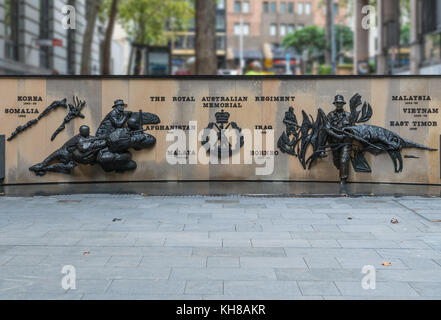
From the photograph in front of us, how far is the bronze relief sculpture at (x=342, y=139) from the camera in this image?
38.4 feet

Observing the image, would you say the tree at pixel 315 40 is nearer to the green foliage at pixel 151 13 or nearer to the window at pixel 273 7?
the window at pixel 273 7

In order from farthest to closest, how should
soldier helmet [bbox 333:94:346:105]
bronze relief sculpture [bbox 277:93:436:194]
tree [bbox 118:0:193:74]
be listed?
tree [bbox 118:0:193:74]
bronze relief sculpture [bbox 277:93:436:194]
soldier helmet [bbox 333:94:346:105]

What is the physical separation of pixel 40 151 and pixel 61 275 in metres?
7.41

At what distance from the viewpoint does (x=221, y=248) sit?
6.77 metres

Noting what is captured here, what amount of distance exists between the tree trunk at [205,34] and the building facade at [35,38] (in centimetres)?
1137

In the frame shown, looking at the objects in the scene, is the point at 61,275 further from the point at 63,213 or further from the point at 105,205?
the point at 105,205

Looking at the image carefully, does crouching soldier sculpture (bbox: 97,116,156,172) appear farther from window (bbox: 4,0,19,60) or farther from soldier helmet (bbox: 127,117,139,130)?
window (bbox: 4,0,19,60)

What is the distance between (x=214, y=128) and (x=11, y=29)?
757 inches

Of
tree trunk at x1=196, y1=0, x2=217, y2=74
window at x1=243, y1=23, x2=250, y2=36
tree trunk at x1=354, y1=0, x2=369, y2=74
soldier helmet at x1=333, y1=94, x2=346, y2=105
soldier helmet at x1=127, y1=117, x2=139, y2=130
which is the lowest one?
soldier helmet at x1=127, y1=117, x2=139, y2=130

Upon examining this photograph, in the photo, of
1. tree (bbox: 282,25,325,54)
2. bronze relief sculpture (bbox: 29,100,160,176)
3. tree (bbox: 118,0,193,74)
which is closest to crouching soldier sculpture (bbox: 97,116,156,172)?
bronze relief sculpture (bbox: 29,100,160,176)

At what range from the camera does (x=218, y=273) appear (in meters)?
5.66

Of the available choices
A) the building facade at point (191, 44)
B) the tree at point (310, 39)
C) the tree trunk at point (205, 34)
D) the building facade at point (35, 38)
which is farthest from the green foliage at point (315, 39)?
the tree trunk at point (205, 34)

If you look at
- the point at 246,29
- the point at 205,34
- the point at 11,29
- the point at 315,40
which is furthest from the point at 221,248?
the point at 246,29

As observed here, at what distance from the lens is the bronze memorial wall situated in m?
12.2
